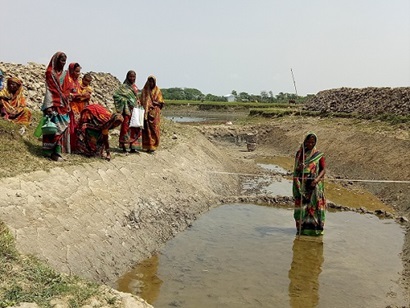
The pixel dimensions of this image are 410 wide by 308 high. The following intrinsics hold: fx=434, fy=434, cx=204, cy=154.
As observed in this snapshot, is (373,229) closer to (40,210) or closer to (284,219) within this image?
(284,219)

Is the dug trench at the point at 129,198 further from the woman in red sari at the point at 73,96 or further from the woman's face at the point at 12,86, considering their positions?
the woman's face at the point at 12,86

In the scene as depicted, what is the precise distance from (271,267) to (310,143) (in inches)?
106

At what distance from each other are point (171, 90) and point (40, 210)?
114366 millimetres

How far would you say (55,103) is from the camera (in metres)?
8.89

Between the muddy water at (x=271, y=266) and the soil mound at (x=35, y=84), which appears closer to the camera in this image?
the muddy water at (x=271, y=266)

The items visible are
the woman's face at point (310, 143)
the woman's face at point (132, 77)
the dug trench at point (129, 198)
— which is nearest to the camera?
the dug trench at point (129, 198)

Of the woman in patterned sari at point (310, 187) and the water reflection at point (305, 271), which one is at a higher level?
the woman in patterned sari at point (310, 187)

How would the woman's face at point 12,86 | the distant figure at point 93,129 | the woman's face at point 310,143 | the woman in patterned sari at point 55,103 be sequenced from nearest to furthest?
the woman in patterned sari at point 55,103 → the woman's face at point 310,143 → the distant figure at point 93,129 → the woman's face at point 12,86

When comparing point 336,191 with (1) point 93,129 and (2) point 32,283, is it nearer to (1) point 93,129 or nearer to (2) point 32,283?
(1) point 93,129

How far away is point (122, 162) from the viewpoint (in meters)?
10.4

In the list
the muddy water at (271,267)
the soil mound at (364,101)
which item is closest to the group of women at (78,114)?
the muddy water at (271,267)

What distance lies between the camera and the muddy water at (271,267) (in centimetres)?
669

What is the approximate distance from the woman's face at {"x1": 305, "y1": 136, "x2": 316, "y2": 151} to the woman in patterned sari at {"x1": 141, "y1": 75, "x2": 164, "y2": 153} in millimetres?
4937

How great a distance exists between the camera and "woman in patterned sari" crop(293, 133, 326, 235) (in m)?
9.02
